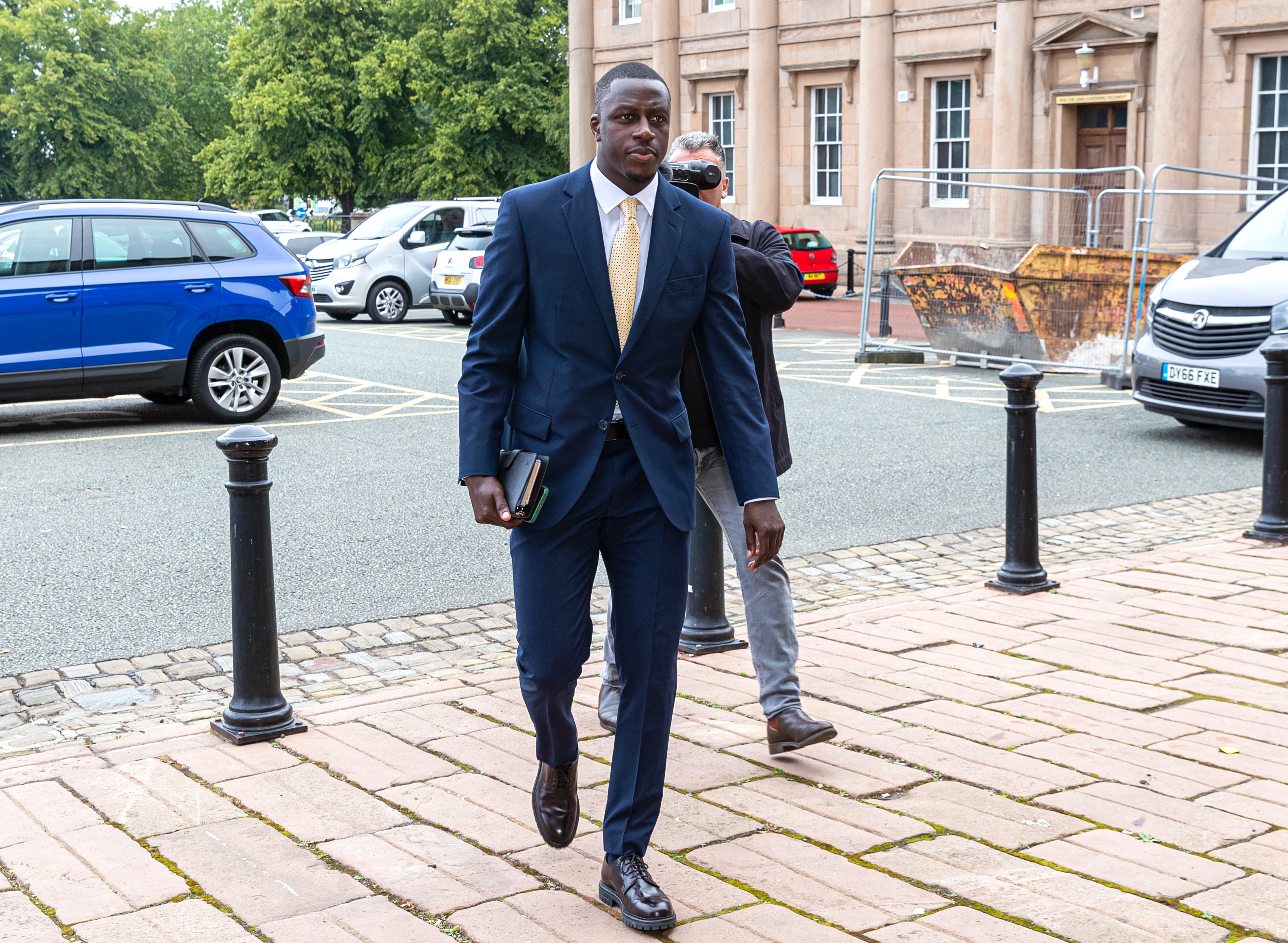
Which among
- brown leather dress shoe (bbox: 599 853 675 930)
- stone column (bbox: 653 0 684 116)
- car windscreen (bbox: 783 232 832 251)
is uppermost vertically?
stone column (bbox: 653 0 684 116)

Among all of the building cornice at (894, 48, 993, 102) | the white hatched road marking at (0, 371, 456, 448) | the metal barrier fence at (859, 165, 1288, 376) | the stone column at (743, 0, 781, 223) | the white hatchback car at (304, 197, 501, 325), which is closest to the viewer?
the white hatched road marking at (0, 371, 456, 448)

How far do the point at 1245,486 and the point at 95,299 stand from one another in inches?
326

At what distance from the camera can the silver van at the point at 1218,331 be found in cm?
1053

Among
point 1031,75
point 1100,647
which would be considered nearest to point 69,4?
point 1031,75

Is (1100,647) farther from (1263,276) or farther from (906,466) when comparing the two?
(1263,276)

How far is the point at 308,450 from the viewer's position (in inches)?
419

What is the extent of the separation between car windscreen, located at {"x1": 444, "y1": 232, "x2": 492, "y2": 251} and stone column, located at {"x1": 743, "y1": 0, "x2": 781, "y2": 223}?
34.2ft

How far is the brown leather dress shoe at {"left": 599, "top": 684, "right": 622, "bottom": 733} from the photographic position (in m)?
4.74

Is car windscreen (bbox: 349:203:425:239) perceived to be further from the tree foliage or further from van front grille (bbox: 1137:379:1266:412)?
the tree foliage

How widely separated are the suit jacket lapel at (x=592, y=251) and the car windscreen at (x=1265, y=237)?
930cm

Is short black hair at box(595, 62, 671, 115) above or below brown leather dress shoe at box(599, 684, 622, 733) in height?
above

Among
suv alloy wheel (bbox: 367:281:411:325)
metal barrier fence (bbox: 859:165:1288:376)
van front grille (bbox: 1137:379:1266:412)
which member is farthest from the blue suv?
suv alloy wheel (bbox: 367:281:411:325)

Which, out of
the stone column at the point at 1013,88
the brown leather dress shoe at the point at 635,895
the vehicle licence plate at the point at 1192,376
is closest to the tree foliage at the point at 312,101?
the stone column at the point at 1013,88

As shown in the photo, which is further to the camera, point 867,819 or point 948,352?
point 948,352
